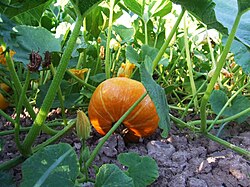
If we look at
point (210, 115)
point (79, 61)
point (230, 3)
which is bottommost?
point (210, 115)

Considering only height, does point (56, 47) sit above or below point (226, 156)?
above

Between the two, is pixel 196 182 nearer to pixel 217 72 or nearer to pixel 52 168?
pixel 217 72

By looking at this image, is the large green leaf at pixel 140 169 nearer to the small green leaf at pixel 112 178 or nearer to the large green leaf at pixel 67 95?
the small green leaf at pixel 112 178

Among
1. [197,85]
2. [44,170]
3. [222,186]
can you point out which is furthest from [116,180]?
[197,85]

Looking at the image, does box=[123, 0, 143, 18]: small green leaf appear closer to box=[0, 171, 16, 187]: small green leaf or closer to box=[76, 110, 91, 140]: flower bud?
box=[76, 110, 91, 140]: flower bud

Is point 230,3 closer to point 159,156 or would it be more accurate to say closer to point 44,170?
point 159,156

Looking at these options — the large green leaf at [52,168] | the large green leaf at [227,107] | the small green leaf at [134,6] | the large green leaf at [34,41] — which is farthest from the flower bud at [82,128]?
the small green leaf at [134,6]

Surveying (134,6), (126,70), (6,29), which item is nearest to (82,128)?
(6,29)
